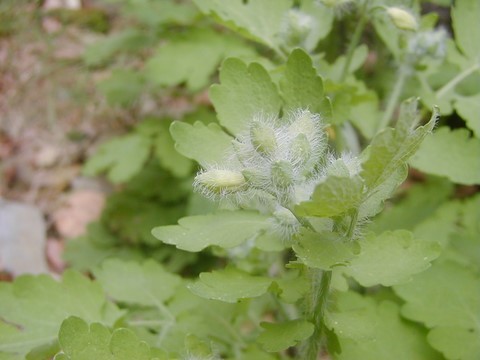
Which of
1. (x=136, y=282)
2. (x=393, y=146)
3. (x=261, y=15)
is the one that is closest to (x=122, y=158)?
(x=136, y=282)

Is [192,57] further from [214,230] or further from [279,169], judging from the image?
Answer: [279,169]

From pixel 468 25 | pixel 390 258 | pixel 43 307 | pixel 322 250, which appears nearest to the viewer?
pixel 322 250

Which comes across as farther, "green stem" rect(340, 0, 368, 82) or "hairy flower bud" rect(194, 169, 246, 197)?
"green stem" rect(340, 0, 368, 82)

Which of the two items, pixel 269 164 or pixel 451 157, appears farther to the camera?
pixel 451 157

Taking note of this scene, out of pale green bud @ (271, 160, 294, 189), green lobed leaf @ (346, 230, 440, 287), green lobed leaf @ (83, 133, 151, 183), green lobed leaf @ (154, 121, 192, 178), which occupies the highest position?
pale green bud @ (271, 160, 294, 189)

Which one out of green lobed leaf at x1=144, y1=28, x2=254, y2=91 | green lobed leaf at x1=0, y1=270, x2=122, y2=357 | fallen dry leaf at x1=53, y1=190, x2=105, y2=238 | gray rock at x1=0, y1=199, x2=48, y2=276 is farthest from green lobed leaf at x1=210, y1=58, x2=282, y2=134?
fallen dry leaf at x1=53, y1=190, x2=105, y2=238

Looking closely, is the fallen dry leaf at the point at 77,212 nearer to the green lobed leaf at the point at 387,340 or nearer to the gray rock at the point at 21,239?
the gray rock at the point at 21,239

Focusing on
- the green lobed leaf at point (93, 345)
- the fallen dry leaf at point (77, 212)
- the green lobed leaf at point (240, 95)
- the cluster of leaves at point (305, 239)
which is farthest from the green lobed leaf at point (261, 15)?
the fallen dry leaf at point (77, 212)

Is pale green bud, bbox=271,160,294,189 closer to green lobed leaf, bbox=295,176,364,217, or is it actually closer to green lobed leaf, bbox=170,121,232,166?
green lobed leaf, bbox=295,176,364,217
